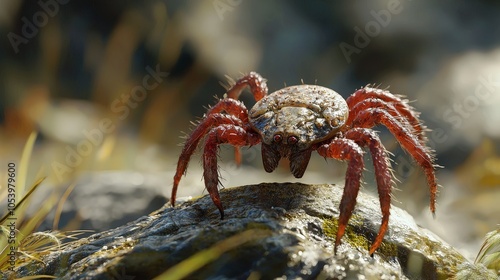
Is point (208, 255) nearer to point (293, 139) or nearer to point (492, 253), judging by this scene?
point (293, 139)

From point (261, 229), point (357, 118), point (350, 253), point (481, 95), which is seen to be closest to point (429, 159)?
point (357, 118)

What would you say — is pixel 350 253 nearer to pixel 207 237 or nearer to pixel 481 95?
pixel 207 237

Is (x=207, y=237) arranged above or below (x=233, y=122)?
below

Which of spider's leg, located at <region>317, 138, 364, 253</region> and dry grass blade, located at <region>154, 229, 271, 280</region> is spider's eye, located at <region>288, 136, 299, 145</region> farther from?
dry grass blade, located at <region>154, 229, 271, 280</region>
